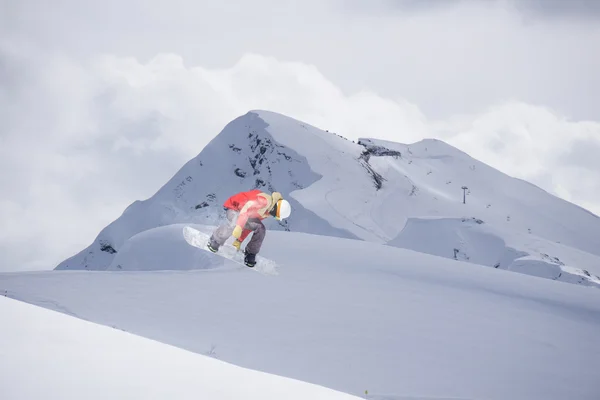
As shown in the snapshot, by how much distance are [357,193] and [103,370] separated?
2949 inches

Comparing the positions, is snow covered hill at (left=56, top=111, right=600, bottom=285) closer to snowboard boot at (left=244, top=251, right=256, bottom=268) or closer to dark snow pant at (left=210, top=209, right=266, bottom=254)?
snowboard boot at (left=244, top=251, right=256, bottom=268)

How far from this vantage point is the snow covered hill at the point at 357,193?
68.2m

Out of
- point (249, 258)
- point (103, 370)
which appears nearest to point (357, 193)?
point (249, 258)

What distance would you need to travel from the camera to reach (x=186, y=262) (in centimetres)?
1340

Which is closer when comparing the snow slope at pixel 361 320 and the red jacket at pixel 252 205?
the snow slope at pixel 361 320

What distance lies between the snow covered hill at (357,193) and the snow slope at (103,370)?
5219 centimetres

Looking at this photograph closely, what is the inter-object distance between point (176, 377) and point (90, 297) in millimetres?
5898

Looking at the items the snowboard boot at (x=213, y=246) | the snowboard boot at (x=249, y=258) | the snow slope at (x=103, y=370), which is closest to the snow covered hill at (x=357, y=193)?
the snowboard boot at (x=249, y=258)

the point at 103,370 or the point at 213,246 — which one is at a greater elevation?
the point at 213,246

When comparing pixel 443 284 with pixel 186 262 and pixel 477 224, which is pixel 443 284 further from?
pixel 477 224

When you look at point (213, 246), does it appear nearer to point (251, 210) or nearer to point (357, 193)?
point (251, 210)

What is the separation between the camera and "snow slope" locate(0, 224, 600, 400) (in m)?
7.23

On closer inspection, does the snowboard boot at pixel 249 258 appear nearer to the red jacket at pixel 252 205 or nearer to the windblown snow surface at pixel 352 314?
the windblown snow surface at pixel 352 314

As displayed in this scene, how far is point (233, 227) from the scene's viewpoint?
9.53 m
